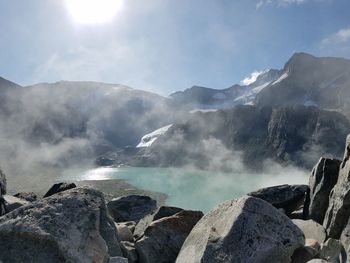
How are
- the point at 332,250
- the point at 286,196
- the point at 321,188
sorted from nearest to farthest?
the point at 332,250 → the point at 321,188 → the point at 286,196

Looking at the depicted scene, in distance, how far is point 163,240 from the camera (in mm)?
15680

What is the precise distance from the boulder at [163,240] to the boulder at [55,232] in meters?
4.76

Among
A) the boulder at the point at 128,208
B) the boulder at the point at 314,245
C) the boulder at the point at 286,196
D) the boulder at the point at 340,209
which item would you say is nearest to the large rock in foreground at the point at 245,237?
the boulder at the point at 314,245

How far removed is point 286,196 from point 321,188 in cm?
474

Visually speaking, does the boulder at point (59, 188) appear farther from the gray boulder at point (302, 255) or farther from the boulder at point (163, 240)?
the gray boulder at point (302, 255)

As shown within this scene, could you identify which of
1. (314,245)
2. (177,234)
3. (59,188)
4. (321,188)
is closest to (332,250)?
(314,245)

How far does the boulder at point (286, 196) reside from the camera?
23.7m

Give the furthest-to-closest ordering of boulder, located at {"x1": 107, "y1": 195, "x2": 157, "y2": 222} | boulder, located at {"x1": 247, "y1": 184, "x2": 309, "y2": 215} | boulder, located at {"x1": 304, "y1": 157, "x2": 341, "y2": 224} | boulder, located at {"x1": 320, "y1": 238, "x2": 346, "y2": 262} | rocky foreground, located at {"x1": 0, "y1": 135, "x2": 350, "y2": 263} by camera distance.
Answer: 1. boulder, located at {"x1": 107, "y1": 195, "x2": 157, "y2": 222}
2. boulder, located at {"x1": 247, "y1": 184, "x2": 309, "y2": 215}
3. boulder, located at {"x1": 304, "y1": 157, "x2": 341, "y2": 224}
4. boulder, located at {"x1": 320, "y1": 238, "x2": 346, "y2": 262}
5. rocky foreground, located at {"x1": 0, "y1": 135, "x2": 350, "y2": 263}

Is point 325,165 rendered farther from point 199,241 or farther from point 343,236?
point 199,241

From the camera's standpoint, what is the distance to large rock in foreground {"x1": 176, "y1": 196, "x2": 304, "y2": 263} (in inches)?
439

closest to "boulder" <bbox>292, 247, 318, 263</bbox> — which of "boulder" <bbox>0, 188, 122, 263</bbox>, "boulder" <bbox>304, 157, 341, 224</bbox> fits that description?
"boulder" <bbox>0, 188, 122, 263</bbox>

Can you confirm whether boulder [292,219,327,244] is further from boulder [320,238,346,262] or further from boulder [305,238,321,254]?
boulder [320,238,346,262]

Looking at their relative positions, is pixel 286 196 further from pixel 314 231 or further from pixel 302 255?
pixel 302 255

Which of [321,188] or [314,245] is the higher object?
[321,188]
